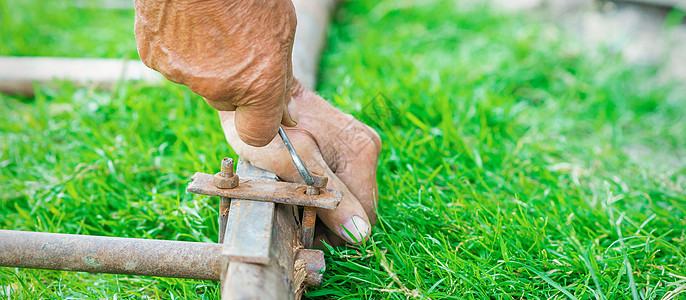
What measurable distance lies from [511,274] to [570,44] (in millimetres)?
2510

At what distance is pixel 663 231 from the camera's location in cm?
195

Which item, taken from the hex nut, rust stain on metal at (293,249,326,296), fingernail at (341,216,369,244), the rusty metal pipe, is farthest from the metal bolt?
fingernail at (341,216,369,244)

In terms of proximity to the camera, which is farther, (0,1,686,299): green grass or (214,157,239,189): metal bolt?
(0,1,686,299): green grass

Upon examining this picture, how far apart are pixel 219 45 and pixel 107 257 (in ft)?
2.02

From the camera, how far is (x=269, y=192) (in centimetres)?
144

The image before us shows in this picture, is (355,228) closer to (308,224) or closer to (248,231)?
(308,224)

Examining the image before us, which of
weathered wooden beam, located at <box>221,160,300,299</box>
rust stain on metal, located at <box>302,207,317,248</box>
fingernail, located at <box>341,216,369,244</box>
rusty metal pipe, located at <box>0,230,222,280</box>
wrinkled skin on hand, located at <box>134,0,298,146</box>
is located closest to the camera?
weathered wooden beam, located at <box>221,160,300,299</box>

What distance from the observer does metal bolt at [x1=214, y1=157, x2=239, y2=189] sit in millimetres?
1409

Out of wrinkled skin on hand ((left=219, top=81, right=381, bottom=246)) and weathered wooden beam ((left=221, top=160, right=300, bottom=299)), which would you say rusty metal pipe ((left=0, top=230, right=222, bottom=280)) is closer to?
weathered wooden beam ((left=221, top=160, right=300, bottom=299))

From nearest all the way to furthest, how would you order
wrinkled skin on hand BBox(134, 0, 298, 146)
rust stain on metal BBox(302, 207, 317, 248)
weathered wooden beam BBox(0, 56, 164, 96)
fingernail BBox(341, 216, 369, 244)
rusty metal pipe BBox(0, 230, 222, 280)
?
wrinkled skin on hand BBox(134, 0, 298, 146) → rusty metal pipe BBox(0, 230, 222, 280) → rust stain on metal BBox(302, 207, 317, 248) → fingernail BBox(341, 216, 369, 244) → weathered wooden beam BBox(0, 56, 164, 96)

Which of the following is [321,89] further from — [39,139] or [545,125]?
[39,139]

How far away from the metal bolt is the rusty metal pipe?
160 millimetres

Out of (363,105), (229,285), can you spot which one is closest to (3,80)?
(363,105)

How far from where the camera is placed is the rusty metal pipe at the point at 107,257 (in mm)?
1357
